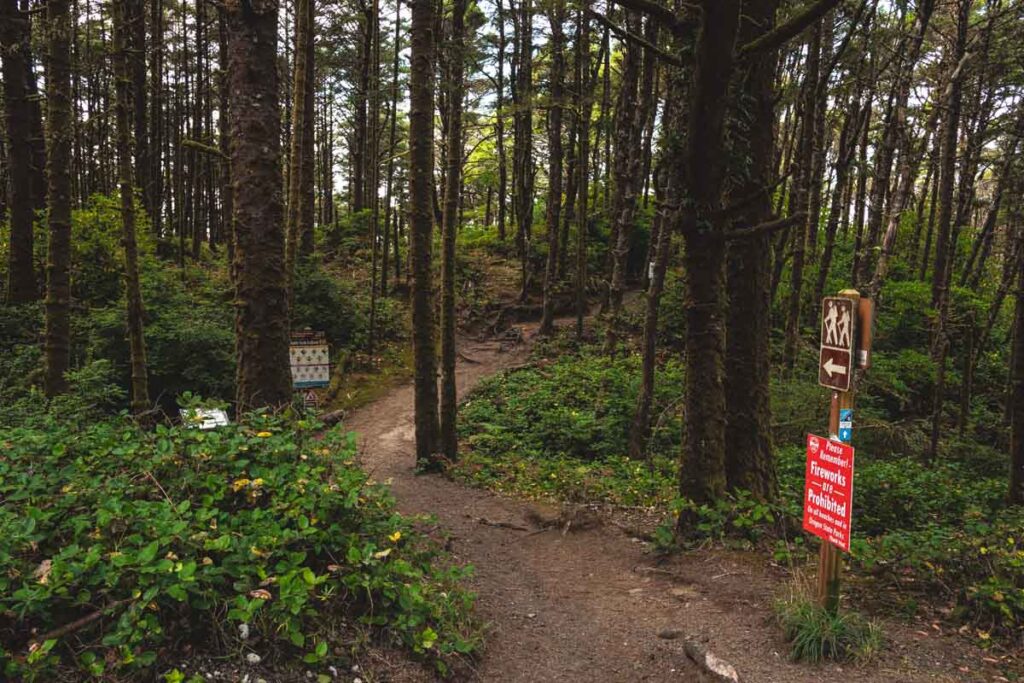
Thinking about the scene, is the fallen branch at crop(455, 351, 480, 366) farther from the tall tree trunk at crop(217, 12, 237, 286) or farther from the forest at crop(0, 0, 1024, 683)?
the tall tree trunk at crop(217, 12, 237, 286)

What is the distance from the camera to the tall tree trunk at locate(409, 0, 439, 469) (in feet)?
31.7

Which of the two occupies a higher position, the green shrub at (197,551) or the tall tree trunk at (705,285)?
the tall tree trunk at (705,285)

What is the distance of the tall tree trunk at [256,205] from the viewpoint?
5758 mm

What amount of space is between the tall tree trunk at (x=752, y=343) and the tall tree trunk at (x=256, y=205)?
186 inches

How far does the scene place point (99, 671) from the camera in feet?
9.00

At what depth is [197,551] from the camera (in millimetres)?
3377

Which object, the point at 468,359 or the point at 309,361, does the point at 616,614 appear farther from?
the point at 468,359

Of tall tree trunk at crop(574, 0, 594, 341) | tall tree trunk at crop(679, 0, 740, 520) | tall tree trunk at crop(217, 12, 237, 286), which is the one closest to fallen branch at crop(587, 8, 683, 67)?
tall tree trunk at crop(679, 0, 740, 520)

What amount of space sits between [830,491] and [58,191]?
9965 mm

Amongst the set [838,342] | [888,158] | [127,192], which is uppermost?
[888,158]

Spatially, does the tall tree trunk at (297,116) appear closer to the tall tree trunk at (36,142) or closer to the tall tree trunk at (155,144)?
the tall tree trunk at (36,142)

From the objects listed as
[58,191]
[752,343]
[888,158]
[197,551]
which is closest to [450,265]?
[58,191]

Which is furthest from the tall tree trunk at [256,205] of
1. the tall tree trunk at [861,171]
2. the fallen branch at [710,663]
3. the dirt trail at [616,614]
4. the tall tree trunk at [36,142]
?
the tall tree trunk at [36,142]

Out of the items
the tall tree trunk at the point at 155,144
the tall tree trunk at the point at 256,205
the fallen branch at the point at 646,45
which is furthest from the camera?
the tall tree trunk at the point at 155,144
